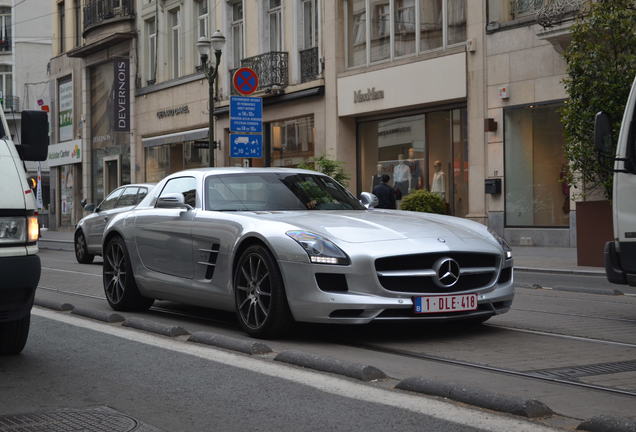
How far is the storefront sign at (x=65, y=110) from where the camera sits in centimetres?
4644

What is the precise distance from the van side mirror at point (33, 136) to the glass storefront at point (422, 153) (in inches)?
712

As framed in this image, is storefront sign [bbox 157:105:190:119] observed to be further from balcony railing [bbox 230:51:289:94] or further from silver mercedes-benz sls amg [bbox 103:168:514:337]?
silver mercedes-benz sls amg [bbox 103:168:514:337]

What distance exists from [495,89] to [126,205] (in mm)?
9204

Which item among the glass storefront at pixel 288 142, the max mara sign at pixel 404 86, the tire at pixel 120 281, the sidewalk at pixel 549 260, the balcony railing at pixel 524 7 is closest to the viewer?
the tire at pixel 120 281

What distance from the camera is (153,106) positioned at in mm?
38906

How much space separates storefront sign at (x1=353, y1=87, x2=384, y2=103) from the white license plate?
19283 mm

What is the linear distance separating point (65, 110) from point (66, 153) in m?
2.13

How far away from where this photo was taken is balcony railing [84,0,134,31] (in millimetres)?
40531

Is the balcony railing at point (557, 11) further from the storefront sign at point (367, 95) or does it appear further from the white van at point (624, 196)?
the white van at point (624, 196)

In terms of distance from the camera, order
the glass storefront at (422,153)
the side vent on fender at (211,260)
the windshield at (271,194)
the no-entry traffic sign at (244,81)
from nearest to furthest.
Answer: the side vent on fender at (211,260) → the windshield at (271,194) → the no-entry traffic sign at (244,81) → the glass storefront at (422,153)

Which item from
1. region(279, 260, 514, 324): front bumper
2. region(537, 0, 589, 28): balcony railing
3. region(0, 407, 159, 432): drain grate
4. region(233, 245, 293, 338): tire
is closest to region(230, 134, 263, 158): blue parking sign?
region(537, 0, 589, 28): balcony railing

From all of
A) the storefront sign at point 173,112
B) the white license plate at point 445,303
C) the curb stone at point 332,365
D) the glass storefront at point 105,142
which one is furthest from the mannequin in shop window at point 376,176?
the curb stone at point 332,365

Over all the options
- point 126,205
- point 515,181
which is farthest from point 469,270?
point 515,181

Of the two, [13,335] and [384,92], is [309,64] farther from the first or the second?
[13,335]
